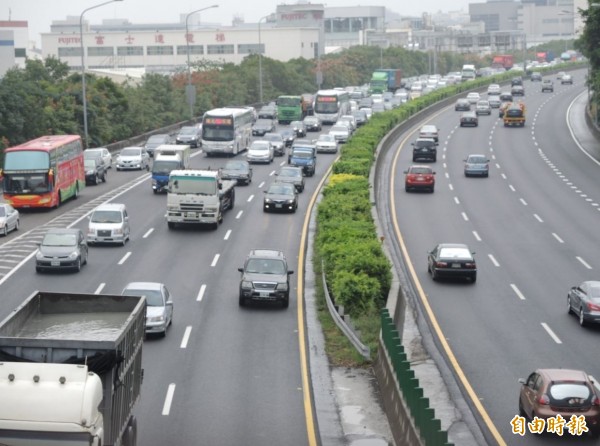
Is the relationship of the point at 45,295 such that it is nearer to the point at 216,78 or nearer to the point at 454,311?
the point at 454,311

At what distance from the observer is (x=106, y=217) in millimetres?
49750

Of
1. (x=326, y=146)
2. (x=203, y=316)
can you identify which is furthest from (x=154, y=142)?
(x=203, y=316)

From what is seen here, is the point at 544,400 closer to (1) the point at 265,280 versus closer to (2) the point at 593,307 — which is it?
(2) the point at 593,307

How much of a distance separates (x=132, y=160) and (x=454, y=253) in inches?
1453

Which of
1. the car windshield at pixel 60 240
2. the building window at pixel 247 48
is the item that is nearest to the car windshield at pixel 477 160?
the car windshield at pixel 60 240

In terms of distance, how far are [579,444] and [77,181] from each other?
43566 mm

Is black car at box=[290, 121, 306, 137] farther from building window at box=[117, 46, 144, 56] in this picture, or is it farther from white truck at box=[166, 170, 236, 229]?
building window at box=[117, 46, 144, 56]

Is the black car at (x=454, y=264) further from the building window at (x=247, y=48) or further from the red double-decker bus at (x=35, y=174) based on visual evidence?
the building window at (x=247, y=48)

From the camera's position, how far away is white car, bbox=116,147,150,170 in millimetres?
76506

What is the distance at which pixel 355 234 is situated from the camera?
42.5m

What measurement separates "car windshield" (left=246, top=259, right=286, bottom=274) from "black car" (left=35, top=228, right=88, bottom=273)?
302 inches

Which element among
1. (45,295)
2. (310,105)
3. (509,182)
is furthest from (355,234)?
(310,105)

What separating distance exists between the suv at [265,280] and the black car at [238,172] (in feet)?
93.8

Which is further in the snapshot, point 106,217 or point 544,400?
point 106,217
